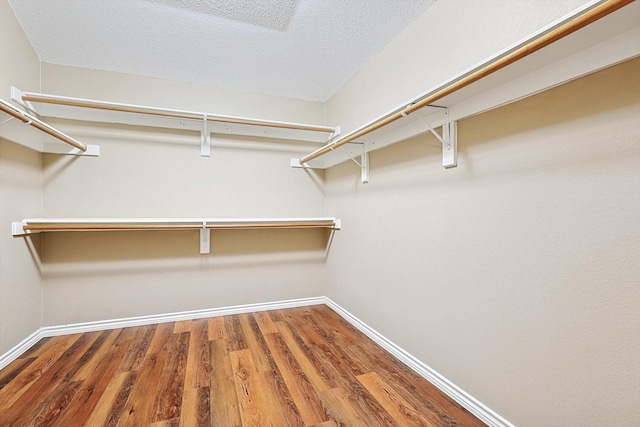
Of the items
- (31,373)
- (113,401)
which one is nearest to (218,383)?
(113,401)

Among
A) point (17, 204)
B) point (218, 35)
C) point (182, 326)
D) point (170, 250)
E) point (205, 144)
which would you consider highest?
point (218, 35)

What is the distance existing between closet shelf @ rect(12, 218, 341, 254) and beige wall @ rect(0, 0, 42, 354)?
0.30 feet

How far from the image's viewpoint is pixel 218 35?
196 centimetres

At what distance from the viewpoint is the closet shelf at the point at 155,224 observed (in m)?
1.92

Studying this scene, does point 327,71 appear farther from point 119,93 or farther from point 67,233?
point 67,233

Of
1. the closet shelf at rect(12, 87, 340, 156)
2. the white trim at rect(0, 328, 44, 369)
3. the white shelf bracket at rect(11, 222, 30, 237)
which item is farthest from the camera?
the closet shelf at rect(12, 87, 340, 156)

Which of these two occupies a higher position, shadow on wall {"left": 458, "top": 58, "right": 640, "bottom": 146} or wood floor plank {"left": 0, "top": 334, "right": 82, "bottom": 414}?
shadow on wall {"left": 458, "top": 58, "right": 640, "bottom": 146}

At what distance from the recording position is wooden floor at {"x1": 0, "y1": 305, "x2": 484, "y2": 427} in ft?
4.26

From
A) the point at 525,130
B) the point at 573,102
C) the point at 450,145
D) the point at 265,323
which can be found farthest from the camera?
the point at 265,323

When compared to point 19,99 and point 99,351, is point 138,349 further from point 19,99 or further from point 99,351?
point 19,99

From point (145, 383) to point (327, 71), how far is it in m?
2.44

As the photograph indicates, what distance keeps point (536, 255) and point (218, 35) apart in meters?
2.21

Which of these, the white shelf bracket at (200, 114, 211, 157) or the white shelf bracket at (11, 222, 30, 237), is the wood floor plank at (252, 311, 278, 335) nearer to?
the white shelf bracket at (200, 114, 211, 157)

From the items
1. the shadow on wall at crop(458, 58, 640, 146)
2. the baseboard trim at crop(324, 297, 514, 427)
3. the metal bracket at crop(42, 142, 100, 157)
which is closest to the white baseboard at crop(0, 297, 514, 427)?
the baseboard trim at crop(324, 297, 514, 427)
